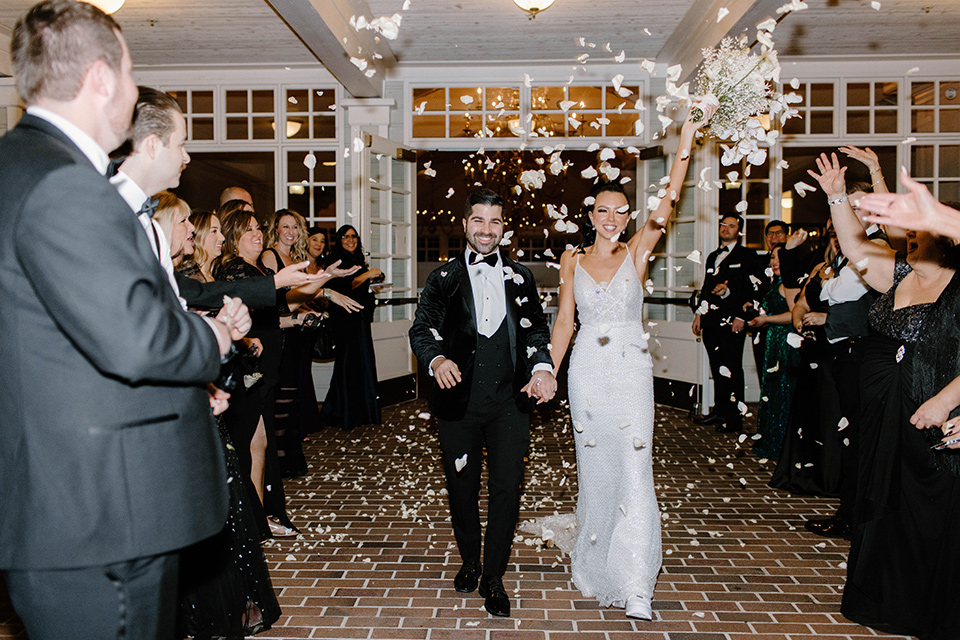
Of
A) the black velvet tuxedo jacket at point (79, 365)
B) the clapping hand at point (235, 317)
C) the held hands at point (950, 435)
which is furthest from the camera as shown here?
the held hands at point (950, 435)

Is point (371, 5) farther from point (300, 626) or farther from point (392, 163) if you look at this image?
point (300, 626)

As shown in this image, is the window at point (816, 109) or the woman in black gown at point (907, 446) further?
the window at point (816, 109)

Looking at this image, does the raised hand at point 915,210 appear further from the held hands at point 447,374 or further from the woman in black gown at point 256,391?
the woman in black gown at point 256,391

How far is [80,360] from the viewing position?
1.33 metres

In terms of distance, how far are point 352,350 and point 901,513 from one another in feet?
17.9

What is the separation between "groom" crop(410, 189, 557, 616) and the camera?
10.8 feet

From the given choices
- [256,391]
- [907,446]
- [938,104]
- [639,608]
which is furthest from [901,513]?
[938,104]

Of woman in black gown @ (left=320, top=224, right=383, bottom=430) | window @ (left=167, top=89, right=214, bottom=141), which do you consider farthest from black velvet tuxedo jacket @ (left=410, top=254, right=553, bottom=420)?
window @ (left=167, top=89, right=214, bottom=141)

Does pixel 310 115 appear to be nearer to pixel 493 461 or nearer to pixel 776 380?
pixel 776 380

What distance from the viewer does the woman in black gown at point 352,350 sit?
7352mm

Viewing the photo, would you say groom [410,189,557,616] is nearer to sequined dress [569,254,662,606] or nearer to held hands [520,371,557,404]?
held hands [520,371,557,404]

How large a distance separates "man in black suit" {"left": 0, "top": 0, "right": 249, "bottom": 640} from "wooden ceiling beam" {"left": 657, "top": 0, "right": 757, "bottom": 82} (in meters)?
5.61

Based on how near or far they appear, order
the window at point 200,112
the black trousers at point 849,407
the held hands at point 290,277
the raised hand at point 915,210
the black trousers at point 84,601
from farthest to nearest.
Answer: the window at point 200,112
the black trousers at point 849,407
the held hands at point 290,277
the raised hand at point 915,210
the black trousers at point 84,601

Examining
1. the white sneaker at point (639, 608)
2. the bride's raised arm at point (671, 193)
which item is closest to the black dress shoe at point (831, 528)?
the white sneaker at point (639, 608)
